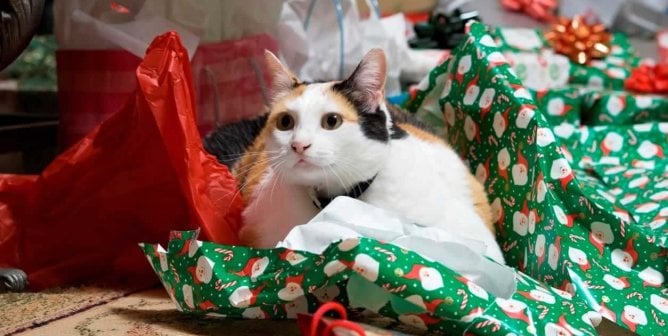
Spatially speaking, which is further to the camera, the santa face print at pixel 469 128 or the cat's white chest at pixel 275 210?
the santa face print at pixel 469 128

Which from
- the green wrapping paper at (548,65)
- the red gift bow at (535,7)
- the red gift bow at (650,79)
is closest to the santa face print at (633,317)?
the green wrapping paper at (548,65)

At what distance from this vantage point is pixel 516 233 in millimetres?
1199

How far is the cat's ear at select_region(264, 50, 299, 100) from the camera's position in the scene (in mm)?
1039

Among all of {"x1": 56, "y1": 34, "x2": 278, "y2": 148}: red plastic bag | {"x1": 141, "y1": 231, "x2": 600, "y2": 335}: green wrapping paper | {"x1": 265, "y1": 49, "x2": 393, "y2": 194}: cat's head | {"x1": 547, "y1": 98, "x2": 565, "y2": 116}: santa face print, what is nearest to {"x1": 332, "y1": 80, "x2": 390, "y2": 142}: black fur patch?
{"x1": 265, "y1": 49, "x2": 393, "y2": 194}: cat's head

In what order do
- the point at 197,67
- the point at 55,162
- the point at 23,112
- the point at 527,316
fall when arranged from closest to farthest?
the point at 527,316, the point at 55,162, the point at 197,67, the point at 23,112

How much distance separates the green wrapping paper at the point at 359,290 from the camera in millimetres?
799

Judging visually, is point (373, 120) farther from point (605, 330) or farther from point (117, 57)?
point (117, 57)

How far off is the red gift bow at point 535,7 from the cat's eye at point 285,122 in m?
2.77

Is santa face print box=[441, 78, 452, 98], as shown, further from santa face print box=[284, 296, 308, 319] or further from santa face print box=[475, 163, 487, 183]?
santa face print box=[284, 296, 308, 319]

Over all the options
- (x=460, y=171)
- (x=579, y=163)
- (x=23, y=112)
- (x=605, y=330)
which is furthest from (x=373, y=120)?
(x=23, y=112)

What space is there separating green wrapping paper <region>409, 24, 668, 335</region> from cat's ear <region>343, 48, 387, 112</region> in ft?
1.06

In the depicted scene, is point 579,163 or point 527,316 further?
point 579,163

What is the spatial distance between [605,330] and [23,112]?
1.62 metres

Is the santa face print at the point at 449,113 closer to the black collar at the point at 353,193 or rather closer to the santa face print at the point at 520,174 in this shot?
the santa face print at the point at 520,174
